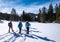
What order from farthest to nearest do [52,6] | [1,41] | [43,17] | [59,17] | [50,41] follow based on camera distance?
[52,6] → [43,17] → [59,17] → [50,41] → [1,41]

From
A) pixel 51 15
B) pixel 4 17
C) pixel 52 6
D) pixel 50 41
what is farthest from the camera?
pixel 4 17

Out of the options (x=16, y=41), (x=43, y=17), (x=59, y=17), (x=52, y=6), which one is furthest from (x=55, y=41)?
(x=52, y=6)

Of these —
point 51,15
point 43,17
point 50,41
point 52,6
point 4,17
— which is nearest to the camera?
point 50,41

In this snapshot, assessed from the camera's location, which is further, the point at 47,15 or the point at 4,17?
the point at 4,17

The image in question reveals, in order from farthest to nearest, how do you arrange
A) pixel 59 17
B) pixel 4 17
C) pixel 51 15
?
pixel 4 17 → pixel 51 15 → pixel 59 17

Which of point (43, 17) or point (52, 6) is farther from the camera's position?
point (52, 6)

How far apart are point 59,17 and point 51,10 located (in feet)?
68.4

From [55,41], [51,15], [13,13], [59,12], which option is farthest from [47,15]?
[55,41]

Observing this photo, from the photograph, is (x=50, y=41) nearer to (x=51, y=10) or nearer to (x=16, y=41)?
(x=16, y=41)

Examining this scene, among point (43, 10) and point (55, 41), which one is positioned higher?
point (43, 10)

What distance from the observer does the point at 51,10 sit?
74188 mm

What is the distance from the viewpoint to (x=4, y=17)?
96500mm

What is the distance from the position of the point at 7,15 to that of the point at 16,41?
3526 inches

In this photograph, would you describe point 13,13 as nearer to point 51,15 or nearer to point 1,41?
point 51,15
